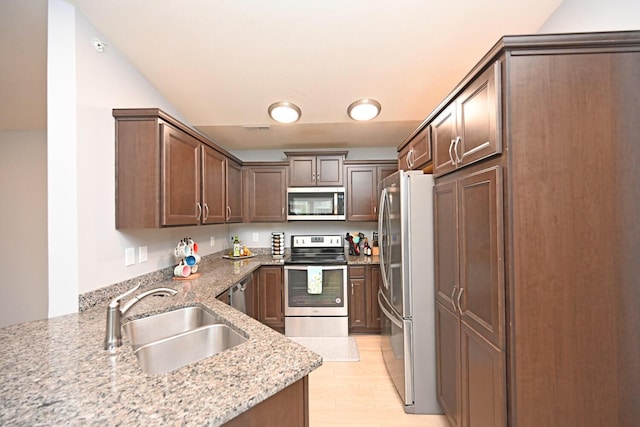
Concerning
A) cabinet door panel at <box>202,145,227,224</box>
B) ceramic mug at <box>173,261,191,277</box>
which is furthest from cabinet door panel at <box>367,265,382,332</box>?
ceramic mug at <box>173,261,191,277</box>

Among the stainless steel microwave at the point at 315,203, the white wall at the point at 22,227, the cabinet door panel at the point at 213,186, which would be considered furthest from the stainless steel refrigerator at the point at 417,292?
the white wall at the point at 22,227

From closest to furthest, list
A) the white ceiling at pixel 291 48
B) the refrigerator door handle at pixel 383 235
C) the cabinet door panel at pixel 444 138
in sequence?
1. the cabinet door panel at pixel 444 138
2. the white ceiling at pixel 291 48
3. the refrigerator door handle at pixel 383 235

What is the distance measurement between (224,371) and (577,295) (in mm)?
1364

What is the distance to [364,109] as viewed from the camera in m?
2.52

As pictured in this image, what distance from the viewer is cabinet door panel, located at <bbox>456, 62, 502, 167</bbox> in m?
1.11

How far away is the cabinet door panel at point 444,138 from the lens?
60.0 inches

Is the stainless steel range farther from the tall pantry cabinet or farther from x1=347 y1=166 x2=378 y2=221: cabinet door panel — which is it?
the tall pantry cabinet

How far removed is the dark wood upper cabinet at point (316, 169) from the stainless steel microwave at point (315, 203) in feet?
0.33

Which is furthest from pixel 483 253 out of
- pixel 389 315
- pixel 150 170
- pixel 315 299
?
pixel 315 299

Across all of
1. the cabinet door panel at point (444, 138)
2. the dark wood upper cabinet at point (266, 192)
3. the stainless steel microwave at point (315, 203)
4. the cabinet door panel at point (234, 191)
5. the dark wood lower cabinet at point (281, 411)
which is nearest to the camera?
the dark wood lower cabinet at point (281, 411)

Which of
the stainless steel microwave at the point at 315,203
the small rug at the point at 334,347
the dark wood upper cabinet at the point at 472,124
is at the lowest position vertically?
the small rug at the point at 334,347

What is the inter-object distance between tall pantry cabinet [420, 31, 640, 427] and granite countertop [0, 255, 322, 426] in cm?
90

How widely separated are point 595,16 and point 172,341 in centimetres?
266

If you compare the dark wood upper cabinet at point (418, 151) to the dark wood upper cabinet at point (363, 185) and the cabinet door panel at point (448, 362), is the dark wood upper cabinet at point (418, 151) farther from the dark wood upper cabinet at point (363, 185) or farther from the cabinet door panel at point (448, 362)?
the cabinet door panel at point (448, 362)
